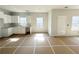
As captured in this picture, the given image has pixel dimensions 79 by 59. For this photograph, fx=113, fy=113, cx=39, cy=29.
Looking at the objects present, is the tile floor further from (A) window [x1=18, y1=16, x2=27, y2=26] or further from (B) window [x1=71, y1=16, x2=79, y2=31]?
(A) window [x1=18, y1=16, x2=27, y2=26]

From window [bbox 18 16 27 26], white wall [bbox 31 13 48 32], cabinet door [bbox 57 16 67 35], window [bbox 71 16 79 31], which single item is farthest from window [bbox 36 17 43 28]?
window [bbox 71 16 79 31]

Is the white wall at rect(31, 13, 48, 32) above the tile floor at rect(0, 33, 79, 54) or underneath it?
above

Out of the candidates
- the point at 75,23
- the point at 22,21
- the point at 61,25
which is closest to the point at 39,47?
the point at 61,25

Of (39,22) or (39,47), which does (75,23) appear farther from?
(39,47)

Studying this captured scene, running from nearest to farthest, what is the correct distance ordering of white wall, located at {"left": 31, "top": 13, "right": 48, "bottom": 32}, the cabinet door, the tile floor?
the tile floor, the cabinet door, white wall, located at {"left": 31, "top": 13, "right": 48, "bottom": 32}

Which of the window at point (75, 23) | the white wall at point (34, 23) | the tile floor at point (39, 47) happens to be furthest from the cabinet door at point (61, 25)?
the white wall at point (34, 23)

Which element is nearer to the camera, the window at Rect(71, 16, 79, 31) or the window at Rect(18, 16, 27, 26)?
the window at Rect(71, 16, 79, 31)

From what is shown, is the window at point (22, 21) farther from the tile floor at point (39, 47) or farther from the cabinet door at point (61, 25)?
the tile floor at point (39, 47)

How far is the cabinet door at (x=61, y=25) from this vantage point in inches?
373

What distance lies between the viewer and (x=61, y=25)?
31.3 ft

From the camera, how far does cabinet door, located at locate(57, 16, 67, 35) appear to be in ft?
31.1

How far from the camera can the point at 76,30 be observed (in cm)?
972

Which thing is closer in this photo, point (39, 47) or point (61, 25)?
point (39, 47)
